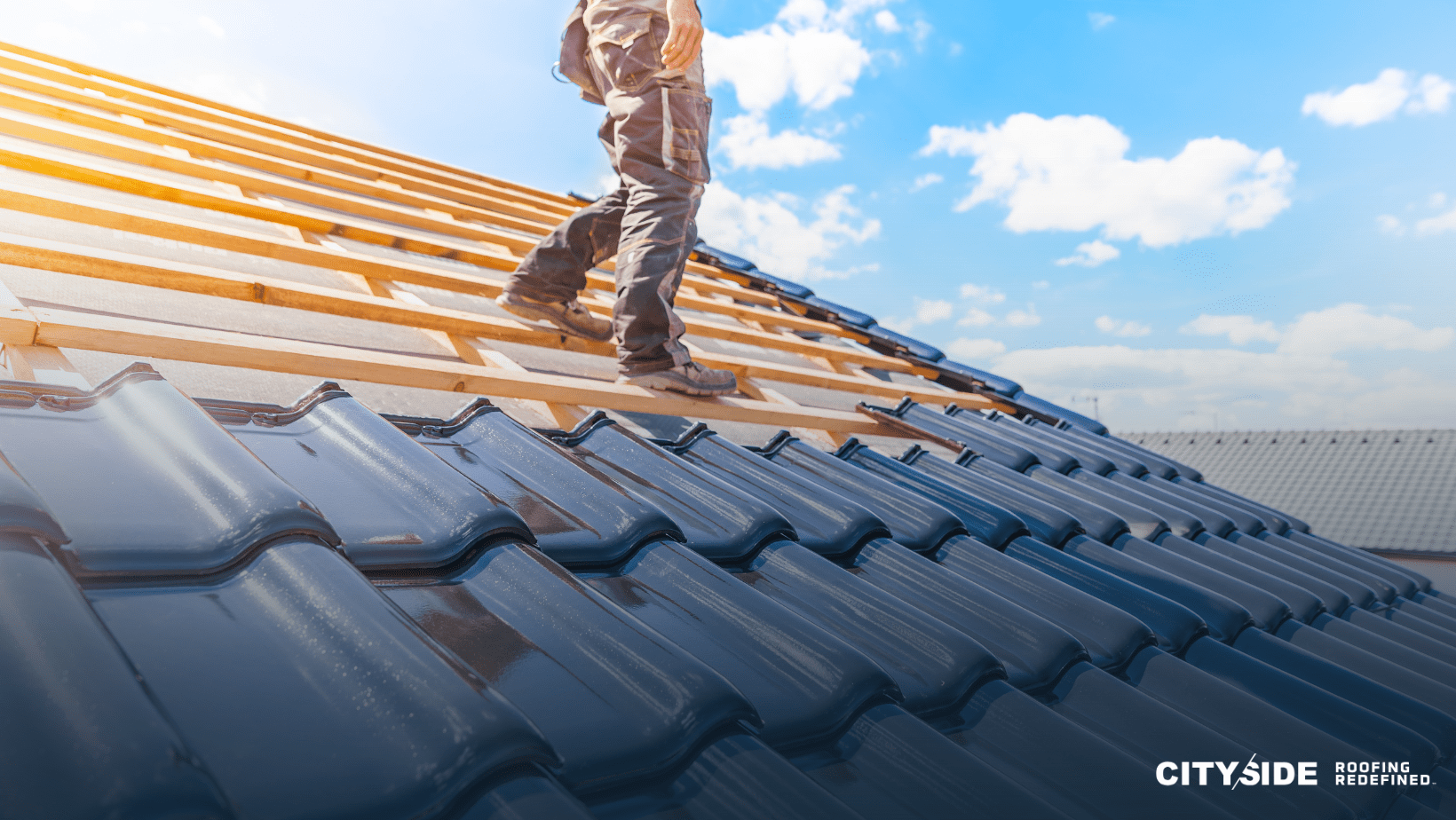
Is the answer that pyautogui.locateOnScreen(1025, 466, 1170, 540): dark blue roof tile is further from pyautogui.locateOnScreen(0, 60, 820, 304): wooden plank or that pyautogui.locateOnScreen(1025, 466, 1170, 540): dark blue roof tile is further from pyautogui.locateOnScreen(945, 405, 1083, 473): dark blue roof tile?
pyautogui.locateOnScreen(0, 60, 820, 304): wooden plank

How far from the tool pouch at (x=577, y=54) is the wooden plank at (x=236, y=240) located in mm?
846

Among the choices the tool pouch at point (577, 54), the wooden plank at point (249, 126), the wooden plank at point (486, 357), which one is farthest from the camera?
the wooden plank at point (249, 126)

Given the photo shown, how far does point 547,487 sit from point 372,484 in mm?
325

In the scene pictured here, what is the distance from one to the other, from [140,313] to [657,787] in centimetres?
198

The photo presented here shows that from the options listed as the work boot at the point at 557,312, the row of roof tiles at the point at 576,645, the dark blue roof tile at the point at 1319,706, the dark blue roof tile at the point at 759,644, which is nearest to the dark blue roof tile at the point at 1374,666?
the row of roof tiles at the point at 576,645

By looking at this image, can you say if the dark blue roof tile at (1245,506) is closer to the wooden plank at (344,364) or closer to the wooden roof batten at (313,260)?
the wooden roof batten at (313,260)

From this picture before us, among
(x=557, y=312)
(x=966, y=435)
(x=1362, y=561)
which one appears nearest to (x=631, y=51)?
(x=557, y=312)

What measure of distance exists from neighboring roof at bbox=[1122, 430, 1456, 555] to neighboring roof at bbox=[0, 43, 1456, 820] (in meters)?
14.5

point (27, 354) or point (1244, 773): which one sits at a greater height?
point (27, 354)

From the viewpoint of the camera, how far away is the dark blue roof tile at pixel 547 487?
1.30m

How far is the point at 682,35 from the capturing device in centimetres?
237

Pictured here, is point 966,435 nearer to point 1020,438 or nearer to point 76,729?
point 1020,438

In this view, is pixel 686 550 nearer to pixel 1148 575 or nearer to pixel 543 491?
pixel 543 491

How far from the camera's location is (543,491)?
4.84 ft
